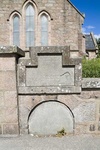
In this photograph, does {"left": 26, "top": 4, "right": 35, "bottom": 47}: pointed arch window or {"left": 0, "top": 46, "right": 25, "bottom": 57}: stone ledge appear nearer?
{"left": 0, "top": 46, "right": 25, "bottom": 57}: stone ledge

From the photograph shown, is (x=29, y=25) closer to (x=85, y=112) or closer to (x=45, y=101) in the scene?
(x=45, y=101)

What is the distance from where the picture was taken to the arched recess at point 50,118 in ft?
12.1

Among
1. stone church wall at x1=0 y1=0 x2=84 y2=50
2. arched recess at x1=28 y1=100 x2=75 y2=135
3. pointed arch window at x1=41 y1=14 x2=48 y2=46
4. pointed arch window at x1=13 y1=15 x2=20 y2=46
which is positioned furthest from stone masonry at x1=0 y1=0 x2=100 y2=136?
pointed arch window at x1=13 y1=15 x2=20 y2=46

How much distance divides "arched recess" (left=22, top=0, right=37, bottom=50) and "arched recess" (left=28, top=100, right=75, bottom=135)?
1130 cm

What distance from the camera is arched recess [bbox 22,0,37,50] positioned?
1447 centimetres

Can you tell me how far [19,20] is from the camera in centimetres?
1451

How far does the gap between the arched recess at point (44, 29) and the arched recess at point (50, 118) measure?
36.3 feet

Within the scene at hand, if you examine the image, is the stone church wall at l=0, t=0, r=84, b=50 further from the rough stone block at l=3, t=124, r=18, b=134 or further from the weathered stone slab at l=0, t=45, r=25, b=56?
the rough stone block at l=3, t=124, r=18, b=134

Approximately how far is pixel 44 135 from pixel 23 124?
0.52 meters

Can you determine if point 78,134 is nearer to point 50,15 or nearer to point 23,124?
point 23,124

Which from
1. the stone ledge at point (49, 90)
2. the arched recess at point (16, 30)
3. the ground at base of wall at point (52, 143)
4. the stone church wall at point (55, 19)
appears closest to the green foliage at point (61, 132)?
the ground at base of wall at point (52, 143)

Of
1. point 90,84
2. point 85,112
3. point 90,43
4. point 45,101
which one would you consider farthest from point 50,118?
point 90,43

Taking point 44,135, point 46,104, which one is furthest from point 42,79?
point 44,135

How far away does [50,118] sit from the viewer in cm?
371
